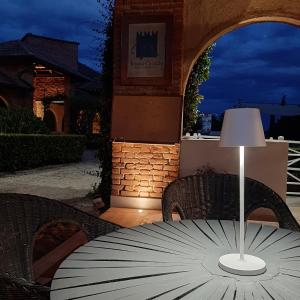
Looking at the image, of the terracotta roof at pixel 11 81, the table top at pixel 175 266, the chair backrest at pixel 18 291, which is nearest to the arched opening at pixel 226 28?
the table top at pixel 175 266

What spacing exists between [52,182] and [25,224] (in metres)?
6.05

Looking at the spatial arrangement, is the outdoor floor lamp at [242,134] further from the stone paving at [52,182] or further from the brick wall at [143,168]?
the stone paving at [52,182]

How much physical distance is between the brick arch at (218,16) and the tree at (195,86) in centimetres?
133

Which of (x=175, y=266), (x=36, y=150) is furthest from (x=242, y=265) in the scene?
(x=36, y=150)

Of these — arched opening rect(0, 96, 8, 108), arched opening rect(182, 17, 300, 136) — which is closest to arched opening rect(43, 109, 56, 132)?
arched opening rect(0, 96, 8, 108)

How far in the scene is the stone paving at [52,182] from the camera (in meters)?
6.34

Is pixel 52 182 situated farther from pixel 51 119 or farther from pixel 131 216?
pixel 51 119

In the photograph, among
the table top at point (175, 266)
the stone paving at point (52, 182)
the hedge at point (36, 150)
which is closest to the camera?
the table top at point (175, 266)

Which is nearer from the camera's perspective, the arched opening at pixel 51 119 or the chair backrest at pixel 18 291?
the chair backrest at pixel 18 291

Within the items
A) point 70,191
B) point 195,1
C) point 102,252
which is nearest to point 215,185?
point 102,252

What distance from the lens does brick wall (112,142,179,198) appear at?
14.3ft

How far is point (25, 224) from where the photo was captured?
5.60ft

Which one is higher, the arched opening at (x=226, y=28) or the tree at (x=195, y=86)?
the arched opening at (x=226, y=28)

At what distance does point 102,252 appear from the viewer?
133cm
